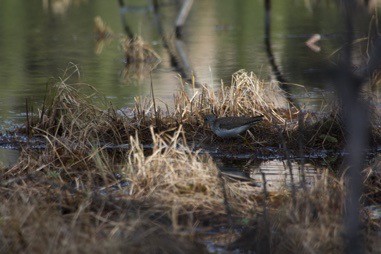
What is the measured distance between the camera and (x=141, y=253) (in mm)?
5992

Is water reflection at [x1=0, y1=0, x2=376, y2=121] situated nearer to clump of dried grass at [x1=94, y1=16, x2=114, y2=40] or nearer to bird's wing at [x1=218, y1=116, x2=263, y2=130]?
clump of dried grass at [x1=94, y1=16, x2=114, y2=40]

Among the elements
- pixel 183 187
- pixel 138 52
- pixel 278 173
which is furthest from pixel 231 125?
pixel 138 52

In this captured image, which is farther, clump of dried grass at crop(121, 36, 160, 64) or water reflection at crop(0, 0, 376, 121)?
clump of dried grass at crop(121, 36, 160, 64)

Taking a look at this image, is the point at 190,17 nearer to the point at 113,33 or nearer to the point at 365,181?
the point at 113,33

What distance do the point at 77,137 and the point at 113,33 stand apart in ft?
56.7

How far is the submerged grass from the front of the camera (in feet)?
20.2

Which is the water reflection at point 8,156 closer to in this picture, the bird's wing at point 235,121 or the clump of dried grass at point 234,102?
the clump of dried grass at point 234,102

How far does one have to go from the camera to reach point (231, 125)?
1023 cm

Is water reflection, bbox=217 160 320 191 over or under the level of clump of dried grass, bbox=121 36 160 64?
under

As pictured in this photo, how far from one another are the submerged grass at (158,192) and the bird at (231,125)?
32 centimetres

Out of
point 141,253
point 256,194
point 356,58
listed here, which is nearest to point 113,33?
point 356,58

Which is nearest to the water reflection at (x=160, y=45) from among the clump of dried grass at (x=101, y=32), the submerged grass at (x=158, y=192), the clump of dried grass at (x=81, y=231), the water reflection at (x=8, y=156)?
the clump of dried grass at (x=101, y=32)

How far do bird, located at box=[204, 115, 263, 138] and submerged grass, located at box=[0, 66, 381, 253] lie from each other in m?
0.32

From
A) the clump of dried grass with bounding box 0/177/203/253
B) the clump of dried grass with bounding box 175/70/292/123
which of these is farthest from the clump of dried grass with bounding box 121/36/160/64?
the clump of dried grass with bounding box 0/177/203/253
